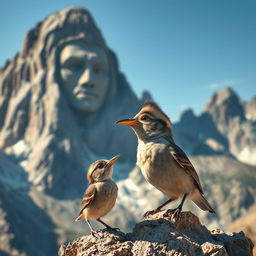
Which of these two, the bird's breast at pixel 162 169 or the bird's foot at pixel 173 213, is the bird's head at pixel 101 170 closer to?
the bird's breast at pixel 162 169

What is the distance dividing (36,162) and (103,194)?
17034cm

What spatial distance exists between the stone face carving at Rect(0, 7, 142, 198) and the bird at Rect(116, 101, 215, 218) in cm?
16288

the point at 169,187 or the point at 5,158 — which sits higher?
the point at 5,158

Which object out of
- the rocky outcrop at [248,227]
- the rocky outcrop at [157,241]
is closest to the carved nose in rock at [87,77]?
the rocky outcrop at [248,227]

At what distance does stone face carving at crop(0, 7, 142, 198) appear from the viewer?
17550cm

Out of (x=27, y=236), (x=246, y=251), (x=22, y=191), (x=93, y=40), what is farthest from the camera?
(x=93, y=40)

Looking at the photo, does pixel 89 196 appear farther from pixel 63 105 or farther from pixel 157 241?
pixel 63 105

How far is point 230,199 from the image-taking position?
197750 millimetres

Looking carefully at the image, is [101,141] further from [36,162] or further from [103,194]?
[103,194]

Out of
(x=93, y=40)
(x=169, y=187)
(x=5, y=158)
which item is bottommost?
(x=169, y=187)

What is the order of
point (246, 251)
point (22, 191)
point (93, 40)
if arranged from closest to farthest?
point (246, 251) < point (22, 191) < point (93, 40)

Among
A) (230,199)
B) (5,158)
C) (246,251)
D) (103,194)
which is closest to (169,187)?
(103,194)

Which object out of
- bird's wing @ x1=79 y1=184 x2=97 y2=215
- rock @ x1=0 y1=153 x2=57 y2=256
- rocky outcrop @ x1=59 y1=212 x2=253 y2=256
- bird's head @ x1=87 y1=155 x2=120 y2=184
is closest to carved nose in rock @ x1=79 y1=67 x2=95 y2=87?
rock @ x1=0 y1=153 x2=57 y2=256

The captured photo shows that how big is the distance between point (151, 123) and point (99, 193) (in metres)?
1.89
